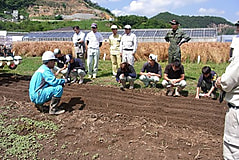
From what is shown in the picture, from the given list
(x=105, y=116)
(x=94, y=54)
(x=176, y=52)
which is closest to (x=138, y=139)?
(x=105, y=116)

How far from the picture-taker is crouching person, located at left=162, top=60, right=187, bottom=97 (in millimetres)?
5129

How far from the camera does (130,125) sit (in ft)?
12.3

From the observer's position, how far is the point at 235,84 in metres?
1.74

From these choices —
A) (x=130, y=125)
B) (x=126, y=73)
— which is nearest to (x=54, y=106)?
(x=130, y=125)

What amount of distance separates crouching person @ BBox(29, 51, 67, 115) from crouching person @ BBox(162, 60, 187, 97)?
98.3 inches

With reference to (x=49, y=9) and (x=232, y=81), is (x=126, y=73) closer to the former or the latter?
(x=232, y=81)

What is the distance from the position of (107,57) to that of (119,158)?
10.2m

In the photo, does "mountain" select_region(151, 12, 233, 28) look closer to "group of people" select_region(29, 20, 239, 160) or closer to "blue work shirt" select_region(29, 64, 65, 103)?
"group of people" select_region(29, 20, 239, 160)

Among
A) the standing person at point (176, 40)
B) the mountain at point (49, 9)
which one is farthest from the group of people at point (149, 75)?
the mountain at point (49, 9)

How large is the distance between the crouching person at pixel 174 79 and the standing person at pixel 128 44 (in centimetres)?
169

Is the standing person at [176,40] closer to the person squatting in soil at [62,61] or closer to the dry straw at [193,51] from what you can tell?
the person squatting in soil at [62,61]

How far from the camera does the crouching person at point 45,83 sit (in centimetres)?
402

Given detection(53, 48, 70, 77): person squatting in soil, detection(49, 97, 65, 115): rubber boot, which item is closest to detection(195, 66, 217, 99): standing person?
detection(49, 97, 65, 115): rubber boot

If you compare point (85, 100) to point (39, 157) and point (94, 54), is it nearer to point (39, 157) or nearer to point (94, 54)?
point (39, 157)
